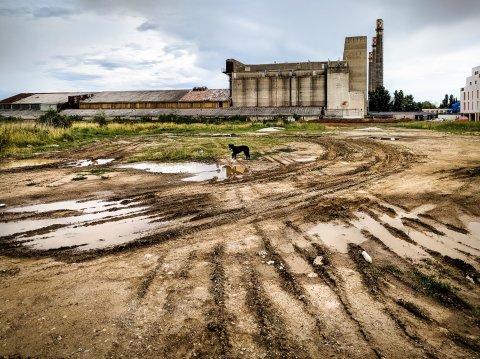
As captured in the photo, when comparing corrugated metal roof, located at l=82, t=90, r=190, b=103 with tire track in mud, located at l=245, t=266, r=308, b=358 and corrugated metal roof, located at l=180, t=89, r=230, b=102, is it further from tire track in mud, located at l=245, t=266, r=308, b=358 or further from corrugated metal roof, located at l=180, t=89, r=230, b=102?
tire track in mud, located at l=245, t=266, r=308, b=358

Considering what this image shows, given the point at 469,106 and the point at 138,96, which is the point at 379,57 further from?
the point at 138,96

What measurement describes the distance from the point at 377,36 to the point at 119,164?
232 ft

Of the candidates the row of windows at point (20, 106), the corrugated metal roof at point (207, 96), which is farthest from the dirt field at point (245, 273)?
the row of windows at point (20, 106)

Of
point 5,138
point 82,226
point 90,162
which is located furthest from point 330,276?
point 5,138

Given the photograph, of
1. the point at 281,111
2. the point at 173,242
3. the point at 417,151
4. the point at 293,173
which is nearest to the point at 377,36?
the point at 281,111

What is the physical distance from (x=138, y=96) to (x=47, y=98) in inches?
806

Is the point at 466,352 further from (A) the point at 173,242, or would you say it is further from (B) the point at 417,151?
(B) the point at 417,151

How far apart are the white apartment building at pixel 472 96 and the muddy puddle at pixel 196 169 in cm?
5876

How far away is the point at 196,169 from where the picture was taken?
1360 cm

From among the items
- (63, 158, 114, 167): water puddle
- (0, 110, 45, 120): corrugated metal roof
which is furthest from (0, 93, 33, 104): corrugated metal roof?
(63, 158, 114, 167): water puddle

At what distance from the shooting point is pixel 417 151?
17.0 meters

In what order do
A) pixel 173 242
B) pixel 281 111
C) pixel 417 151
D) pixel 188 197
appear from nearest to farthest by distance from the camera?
pixel 173 242 < pixel 188 197 < pixel 417 151 < pixel 281 111

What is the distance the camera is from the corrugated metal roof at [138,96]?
215ft

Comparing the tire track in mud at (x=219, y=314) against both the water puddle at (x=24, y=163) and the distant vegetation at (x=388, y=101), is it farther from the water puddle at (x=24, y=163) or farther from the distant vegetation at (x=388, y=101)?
the distant vegetation at (x=388, y=101)
